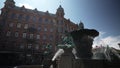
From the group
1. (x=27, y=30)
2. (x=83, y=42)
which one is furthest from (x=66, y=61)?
(x=27, y=30)

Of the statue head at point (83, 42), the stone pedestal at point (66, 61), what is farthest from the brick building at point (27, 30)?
the stone pedestal at point (66, 61)

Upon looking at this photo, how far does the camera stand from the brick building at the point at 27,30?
31.2m

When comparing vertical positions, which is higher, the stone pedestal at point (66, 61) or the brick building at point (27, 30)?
the brick building at point (27, 30)

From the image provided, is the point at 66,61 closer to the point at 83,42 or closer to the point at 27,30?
the point at 83,42

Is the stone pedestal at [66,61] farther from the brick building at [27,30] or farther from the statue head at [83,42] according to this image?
the brick building at [27,30]

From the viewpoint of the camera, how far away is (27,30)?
3462cm

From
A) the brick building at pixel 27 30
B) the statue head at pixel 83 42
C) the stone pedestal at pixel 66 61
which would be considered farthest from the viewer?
the brick building at pixel 27 30

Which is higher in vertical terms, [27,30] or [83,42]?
[27,30]

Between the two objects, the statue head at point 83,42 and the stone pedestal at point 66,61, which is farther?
the statue head at point 83,42

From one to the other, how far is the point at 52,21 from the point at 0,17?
17.4m

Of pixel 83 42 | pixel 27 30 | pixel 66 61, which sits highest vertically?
pixel 27 30

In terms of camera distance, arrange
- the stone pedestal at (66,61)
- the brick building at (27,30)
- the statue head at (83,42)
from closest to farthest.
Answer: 1. the stone pedestal at (66,61)
2. the statue head at (83,42)
3. the brick building at (27,30)

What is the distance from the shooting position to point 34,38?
115 ft

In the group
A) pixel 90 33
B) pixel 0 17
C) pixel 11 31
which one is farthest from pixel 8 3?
pixel 90 33
